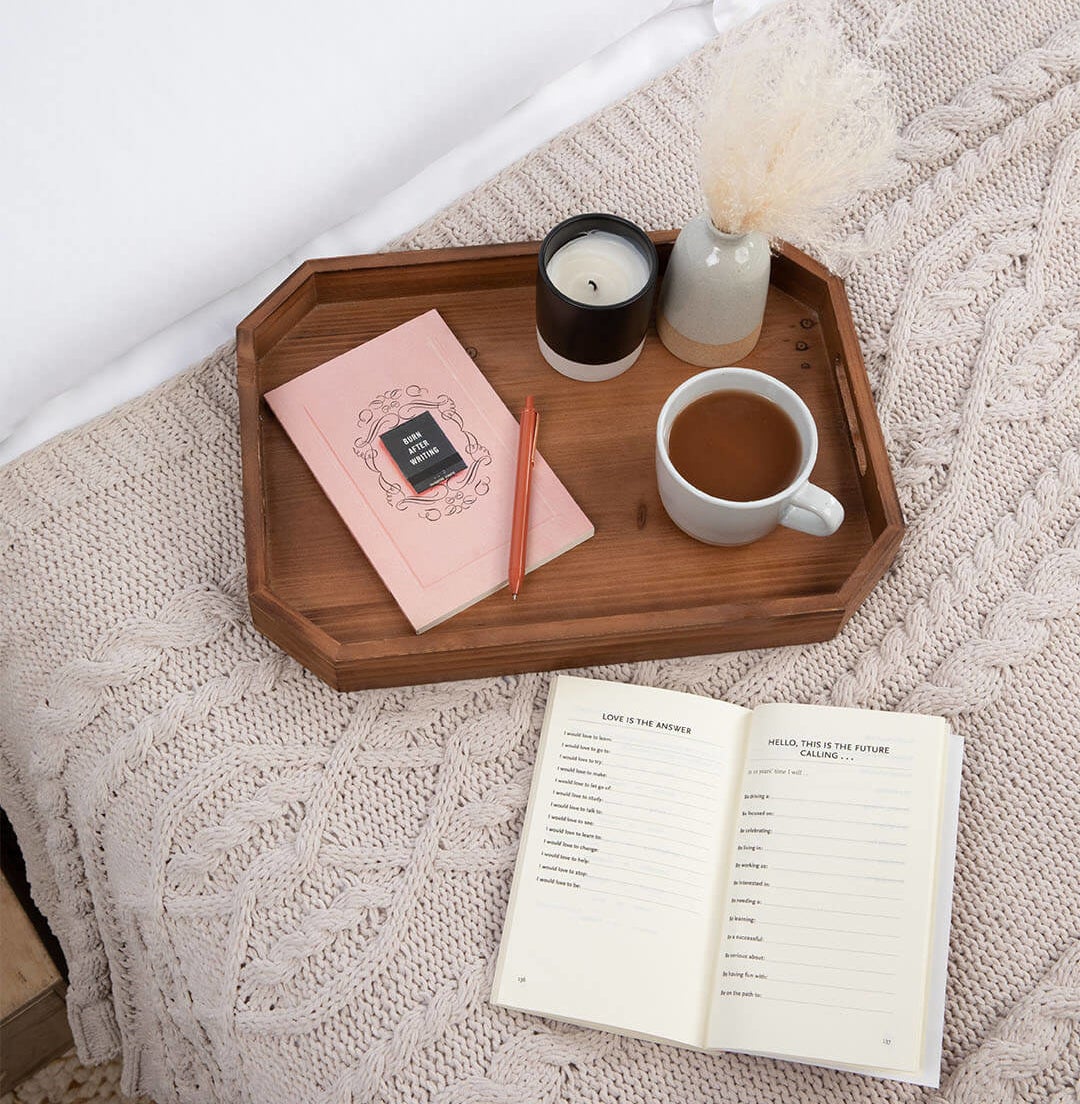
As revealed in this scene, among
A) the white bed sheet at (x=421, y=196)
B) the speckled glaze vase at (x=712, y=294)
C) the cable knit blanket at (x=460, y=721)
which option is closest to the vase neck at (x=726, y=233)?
the speckled glaze vase at (x=712, y=294)

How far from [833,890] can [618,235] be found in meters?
0.45

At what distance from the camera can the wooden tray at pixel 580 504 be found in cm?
66

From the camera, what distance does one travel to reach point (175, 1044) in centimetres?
71

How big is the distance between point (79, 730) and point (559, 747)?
0.32m

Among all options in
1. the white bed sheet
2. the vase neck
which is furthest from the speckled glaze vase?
the white bed sheet

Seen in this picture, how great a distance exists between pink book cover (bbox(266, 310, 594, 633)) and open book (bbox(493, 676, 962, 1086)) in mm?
103

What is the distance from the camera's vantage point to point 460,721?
685 millimetres

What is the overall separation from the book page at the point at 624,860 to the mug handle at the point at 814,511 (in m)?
0.13

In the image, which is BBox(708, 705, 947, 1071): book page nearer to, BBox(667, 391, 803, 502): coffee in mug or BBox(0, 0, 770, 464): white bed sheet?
BBox(667, 391, 803, 502): coffee in mug

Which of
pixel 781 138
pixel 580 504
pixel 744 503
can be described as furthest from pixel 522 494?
pixel 781 138

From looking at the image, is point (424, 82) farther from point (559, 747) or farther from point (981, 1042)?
point (981, 1042)

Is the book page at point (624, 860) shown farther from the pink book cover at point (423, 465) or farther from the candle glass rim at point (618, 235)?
the candle glass rim at point (618, 235)

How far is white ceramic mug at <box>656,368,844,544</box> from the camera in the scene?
25.0 inches

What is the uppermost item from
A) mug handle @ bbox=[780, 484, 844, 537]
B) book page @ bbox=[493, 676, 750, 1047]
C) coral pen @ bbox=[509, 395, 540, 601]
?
coral pen @ bbox=[509, 395, 540, 601]
